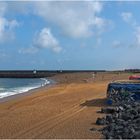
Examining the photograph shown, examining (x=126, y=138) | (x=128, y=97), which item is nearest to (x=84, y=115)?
(x=128, y=97)

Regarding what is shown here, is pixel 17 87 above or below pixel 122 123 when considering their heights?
below

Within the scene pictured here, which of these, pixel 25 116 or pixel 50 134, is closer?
pixel 50 134

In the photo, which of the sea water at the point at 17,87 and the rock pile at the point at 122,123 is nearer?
the rock pile at the point at 122,123

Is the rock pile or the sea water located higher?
the rock pile

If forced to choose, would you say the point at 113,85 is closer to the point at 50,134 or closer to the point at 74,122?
the point at 74,122

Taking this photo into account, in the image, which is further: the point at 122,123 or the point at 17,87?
the point at 17,87

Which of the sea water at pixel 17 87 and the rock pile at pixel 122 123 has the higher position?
the rock pile at pixel 122 123

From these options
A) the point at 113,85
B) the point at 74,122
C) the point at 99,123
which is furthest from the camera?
the point at 113,85

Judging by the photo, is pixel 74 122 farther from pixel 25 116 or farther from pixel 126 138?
pixel 126 138

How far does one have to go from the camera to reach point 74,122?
16.5 meters

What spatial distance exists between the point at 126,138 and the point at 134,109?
4.69 m

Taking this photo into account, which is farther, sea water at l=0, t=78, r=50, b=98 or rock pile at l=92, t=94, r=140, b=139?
sea water at l=0, t=78, r=50, b=98

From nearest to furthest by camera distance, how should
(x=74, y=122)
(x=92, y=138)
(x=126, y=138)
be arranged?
(x=126, y=138) → (x=92, y=138) → (x=74, y=122)

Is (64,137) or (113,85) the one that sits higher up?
(113,85)
